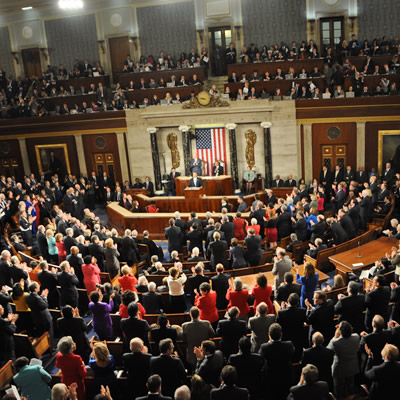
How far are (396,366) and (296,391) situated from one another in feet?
3.70

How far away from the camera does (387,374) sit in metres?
4.87

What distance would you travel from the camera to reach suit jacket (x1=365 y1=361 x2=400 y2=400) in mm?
4844

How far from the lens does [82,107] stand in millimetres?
20406

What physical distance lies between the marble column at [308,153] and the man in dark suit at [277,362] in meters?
12.8

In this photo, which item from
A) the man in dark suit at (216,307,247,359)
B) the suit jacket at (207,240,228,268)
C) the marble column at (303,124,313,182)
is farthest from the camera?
the marble column at (303,124,313,182)

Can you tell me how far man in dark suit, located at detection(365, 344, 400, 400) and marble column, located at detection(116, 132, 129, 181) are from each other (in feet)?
50.7

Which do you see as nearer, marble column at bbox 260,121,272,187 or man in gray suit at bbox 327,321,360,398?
man in gray suit at bbox 327,321,360,398

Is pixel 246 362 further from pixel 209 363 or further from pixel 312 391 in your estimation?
pixel 312 391

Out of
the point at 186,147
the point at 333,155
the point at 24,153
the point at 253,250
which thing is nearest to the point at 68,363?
the point at 253,250

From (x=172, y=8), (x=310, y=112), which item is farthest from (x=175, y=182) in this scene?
(x=172, y=8)

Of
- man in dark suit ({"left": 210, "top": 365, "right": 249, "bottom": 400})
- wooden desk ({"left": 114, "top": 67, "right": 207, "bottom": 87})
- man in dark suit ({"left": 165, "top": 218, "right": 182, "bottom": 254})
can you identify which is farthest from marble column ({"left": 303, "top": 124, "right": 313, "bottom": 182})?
man in dark suit ({"left": 210, "top": 365, "right": 249, "bottom": 400})

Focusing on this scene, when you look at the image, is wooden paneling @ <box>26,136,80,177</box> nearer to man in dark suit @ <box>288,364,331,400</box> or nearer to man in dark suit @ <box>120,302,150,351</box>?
man in dark suit @ <box>120,302,150,351</box>

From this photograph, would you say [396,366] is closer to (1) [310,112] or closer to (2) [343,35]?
(1) [310,112]

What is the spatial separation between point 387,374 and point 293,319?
146 cm
